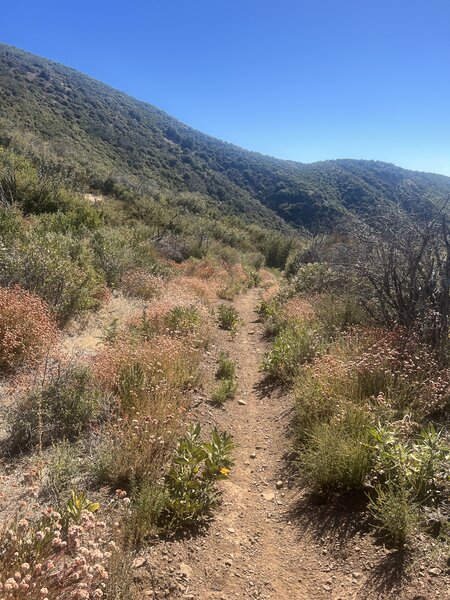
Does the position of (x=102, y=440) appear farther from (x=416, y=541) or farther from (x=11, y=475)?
(x=416, y=541)

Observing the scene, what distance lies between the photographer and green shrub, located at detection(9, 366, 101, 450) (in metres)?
4.00

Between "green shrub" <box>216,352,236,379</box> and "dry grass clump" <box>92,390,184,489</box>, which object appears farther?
"green shrub" <box>216,352,236,379</box>

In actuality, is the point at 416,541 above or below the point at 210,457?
above

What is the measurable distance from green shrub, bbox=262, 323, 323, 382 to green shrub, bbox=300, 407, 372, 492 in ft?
7.61

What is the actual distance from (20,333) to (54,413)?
179cm

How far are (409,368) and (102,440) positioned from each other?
390cm

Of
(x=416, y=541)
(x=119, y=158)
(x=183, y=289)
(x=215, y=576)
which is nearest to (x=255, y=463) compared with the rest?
(x=215, y=576)

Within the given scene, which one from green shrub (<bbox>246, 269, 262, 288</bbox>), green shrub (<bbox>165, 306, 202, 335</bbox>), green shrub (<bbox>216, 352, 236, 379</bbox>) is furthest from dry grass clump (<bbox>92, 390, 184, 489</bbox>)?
green shrub (<bbox>246, 269, 262, 288</bbox>)

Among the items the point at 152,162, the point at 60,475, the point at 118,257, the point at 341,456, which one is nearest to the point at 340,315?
the point at 341,456

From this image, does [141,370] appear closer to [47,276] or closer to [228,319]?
[47,276]

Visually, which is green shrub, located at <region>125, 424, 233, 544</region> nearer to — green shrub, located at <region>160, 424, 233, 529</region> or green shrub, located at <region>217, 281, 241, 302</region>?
green shrub, located at <region>160, 424, 233, 529</region>

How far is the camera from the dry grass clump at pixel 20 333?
5.32m

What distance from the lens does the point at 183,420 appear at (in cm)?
509

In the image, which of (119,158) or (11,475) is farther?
(119,158)
